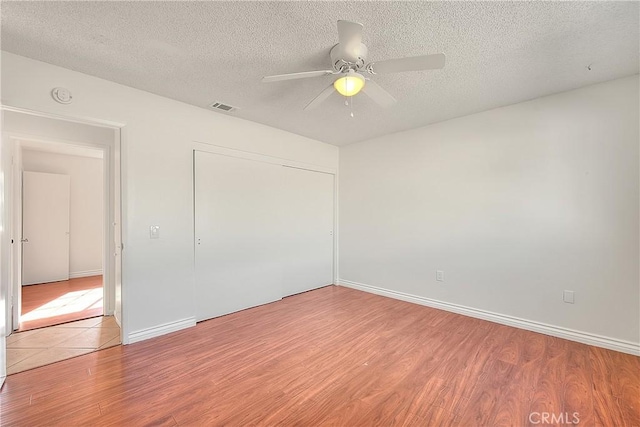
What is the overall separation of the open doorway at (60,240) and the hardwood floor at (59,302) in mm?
11

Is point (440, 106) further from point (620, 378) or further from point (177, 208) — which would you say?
point (177, 208)

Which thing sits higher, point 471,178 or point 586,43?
point 586,43

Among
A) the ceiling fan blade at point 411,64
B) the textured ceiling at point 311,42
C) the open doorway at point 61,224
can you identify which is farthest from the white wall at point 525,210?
the open doorway at point 61,224

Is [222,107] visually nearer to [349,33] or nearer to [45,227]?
[349,33]

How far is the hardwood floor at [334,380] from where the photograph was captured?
162 centimetres

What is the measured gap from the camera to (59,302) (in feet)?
12.2

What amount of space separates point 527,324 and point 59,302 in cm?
597

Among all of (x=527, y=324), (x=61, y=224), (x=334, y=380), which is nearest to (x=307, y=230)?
(x=334, y=380)

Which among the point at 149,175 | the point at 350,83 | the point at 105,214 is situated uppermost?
the point at 350,83

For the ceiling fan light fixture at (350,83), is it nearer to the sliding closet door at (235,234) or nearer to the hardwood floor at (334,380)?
the sliding closet door at (235,234)

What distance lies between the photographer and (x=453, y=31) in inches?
69.4

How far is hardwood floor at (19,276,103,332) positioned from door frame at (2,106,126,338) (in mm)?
265

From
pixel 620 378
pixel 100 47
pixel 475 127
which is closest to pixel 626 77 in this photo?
pixel 475 127

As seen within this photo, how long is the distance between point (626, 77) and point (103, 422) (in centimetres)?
478
